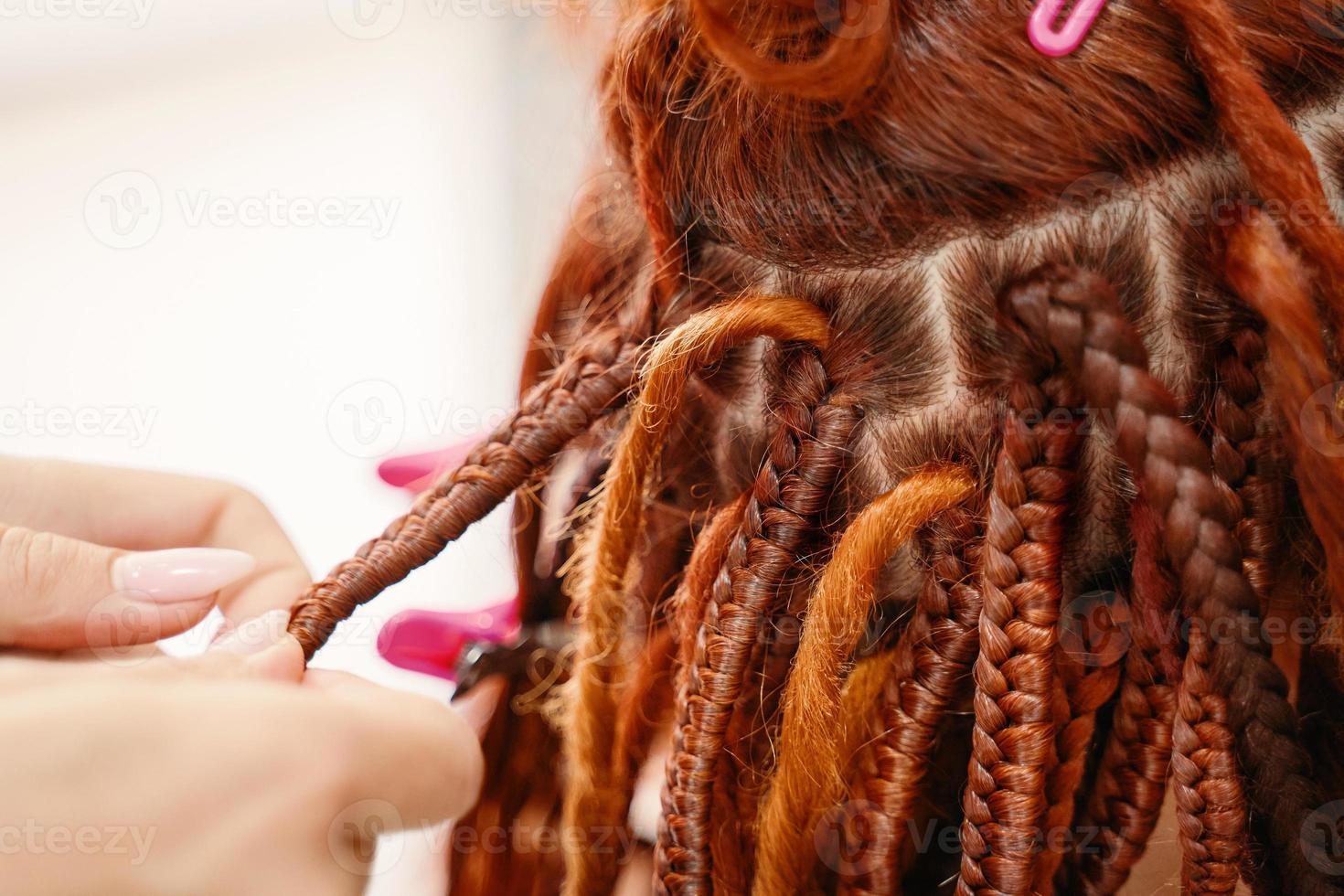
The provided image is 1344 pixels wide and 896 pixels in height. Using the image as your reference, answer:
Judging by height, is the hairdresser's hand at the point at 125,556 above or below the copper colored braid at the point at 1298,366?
below

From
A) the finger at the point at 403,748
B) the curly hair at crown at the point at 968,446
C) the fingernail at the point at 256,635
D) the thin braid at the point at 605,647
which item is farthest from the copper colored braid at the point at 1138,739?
the fingernail at the point at 256,635

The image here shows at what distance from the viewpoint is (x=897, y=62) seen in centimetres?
41

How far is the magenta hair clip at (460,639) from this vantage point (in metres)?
0.76

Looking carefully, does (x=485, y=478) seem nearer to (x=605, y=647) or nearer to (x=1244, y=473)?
(x=605, y=647)

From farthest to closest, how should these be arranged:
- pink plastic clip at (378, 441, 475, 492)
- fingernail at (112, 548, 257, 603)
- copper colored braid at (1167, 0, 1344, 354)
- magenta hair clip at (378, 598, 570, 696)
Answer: pink plastic clip at (378, 441, 475, 492)
magenta hair clip at (378, 598, 570, 696)
fingernail at (112, 548, 257, 603)
copper colored braid at (1167, 0, 1344, 354)

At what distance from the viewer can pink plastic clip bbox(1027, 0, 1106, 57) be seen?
390 mm

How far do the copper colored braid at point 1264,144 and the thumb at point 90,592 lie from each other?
0.57m

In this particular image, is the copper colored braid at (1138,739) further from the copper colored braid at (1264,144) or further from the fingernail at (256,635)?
the fingernail at (256,635)

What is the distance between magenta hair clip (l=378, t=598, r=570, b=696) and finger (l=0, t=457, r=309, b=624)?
203 mm

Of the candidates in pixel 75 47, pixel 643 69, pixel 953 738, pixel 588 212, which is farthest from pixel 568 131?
pixel 953 738

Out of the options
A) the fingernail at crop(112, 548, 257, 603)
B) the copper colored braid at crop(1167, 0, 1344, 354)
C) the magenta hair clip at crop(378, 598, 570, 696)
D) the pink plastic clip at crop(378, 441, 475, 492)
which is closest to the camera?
the copper colored braid at crop(1167, 0, 1344, 354)

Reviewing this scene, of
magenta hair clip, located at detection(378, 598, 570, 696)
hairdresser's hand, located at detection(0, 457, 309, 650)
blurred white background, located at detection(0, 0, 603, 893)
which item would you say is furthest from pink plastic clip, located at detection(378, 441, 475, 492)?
hairdresser's hand, located at detection(0, 457, 309, 650)

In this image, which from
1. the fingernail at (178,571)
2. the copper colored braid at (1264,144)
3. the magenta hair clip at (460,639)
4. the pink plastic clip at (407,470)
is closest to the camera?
the copper colored braid at (1264,144)

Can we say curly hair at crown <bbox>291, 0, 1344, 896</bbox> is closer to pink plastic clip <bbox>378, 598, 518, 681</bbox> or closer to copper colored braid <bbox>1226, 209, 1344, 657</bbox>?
copper colored braid <bbox>1226, 209, 1344, 657</bbox>
